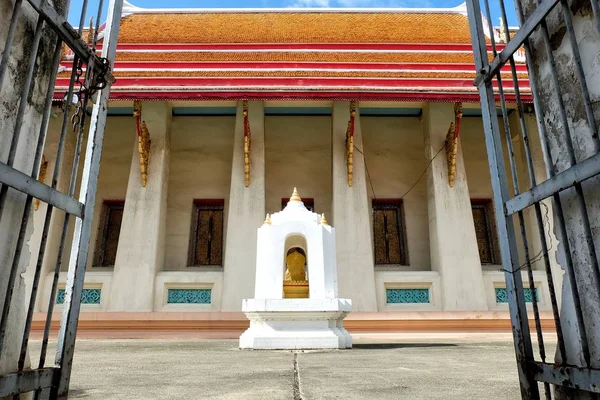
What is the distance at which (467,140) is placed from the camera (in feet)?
29.6

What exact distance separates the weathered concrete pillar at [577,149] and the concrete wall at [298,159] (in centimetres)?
699

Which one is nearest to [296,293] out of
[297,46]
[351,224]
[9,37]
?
[351,224]

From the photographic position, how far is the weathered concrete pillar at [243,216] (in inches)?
287

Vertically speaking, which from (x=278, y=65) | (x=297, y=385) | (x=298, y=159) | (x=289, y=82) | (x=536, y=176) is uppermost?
(x=278, y=65)

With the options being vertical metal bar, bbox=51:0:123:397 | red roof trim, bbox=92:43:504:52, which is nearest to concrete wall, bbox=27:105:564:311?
red roof trim, bbox=92:43:504:52

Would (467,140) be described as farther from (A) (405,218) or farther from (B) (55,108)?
(B) (55,108)

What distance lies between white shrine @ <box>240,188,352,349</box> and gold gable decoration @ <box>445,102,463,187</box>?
361cm

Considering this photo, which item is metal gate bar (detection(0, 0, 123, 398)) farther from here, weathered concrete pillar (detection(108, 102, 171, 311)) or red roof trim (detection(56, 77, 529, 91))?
weathered concrete pillar (detection(108, 102, 171, 311))

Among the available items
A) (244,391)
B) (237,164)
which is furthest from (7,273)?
(237,164)

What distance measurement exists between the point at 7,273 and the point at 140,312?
5890mm

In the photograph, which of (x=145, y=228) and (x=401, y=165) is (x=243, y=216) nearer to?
(x=145, y=228)

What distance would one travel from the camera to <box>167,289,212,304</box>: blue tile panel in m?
7.46

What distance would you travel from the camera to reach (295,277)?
5.27 meters

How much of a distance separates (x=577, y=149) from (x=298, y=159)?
756cm
